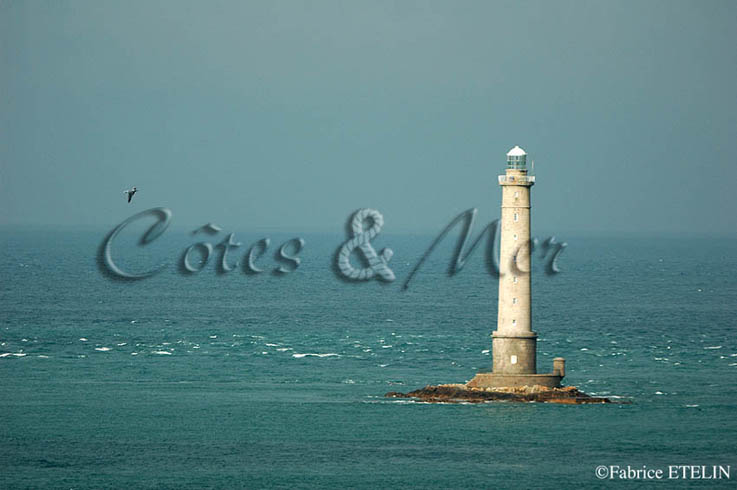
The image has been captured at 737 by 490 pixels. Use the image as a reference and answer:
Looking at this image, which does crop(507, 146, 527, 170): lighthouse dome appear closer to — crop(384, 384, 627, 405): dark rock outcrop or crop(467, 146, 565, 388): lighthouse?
crop(467, 146, 565, 388): lighthouse

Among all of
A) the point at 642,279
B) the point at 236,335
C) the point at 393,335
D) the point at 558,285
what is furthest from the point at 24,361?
the point at 642,279

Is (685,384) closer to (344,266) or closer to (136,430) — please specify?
(136,430)

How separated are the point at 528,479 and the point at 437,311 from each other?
252ft

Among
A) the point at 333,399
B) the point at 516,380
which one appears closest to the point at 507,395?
the point at 516,380

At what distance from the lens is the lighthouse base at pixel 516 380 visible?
74.8 metres

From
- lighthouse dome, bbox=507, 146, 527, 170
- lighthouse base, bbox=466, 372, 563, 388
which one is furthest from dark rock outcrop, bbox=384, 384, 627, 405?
lighthouse dome, bbox=507, 146, 527, 170

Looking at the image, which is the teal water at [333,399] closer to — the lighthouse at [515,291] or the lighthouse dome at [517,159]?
the lighthouse at [515,291]

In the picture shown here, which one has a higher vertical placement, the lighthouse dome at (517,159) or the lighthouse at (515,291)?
the lighthouse dome at (517,159)

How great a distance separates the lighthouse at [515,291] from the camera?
73.8 m

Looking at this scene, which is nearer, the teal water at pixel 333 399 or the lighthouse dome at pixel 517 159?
the teal water at pixel 333 399

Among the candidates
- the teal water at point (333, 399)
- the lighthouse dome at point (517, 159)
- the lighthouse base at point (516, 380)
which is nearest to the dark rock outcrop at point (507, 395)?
the lighthouse base at point (516, 380)

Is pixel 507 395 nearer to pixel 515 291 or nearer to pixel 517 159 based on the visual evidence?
pixel 515 291

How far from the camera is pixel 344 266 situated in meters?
193

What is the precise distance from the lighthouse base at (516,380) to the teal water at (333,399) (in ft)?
3.81
